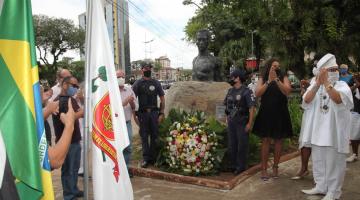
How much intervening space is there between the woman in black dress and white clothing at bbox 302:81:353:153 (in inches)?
34.6

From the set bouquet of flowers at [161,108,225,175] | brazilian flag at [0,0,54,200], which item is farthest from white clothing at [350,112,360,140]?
brazilian flag at [0,0,54,200]

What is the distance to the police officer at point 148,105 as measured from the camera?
657cm

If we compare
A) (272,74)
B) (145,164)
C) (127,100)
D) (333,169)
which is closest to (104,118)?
(333,169)

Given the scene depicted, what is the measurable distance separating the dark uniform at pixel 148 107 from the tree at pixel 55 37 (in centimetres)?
4615

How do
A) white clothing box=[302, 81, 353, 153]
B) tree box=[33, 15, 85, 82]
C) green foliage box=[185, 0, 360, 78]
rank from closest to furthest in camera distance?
white clothing box=[302, 81, 353, 153] < green foliage box=[185, 0, 360, 78] < tree box=[33, 15, 85, 82]

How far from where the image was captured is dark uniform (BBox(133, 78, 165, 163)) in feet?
21.6

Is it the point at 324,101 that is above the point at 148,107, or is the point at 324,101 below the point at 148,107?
above

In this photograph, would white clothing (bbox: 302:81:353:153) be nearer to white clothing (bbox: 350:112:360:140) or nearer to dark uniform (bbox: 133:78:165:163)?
white clothing (bbox: 350:112:360:140)

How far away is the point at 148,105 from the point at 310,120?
103 inches

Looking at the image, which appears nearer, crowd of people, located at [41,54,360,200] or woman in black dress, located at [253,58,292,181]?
crowd of people, located at [41,54,360,200]

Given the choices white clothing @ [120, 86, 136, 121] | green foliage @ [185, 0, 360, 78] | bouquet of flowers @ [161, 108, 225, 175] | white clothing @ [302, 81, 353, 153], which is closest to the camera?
white clothing @ [302, 81, 353, 153]

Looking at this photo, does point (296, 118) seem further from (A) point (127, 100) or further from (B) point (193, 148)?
(A) point (127, 100)

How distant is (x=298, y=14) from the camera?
1175 centimetres

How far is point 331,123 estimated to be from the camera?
482 cm
